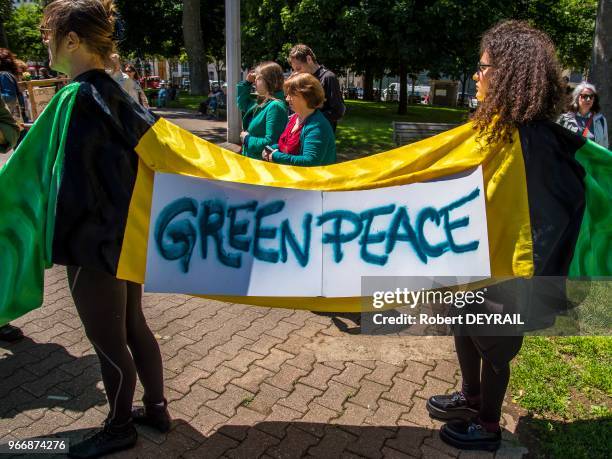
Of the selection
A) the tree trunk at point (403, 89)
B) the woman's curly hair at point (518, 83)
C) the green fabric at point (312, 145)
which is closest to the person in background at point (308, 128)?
the green fabric at point (312, 145)

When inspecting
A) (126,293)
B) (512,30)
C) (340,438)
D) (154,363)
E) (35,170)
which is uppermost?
(512,30)

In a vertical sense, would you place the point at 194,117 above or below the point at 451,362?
above

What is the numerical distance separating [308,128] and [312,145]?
15 cm

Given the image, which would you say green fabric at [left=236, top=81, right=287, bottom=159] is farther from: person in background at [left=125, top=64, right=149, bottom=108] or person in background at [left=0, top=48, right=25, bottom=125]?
person in background at [left=125, top=64, right=149, bottom=108]

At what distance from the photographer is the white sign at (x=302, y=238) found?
92.5 inches

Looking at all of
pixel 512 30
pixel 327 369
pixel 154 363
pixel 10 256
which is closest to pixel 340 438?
pixel 327 369

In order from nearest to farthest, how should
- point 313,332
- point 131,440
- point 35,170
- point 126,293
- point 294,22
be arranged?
point 35,170
point 126,293
point 131,440
point 313,332
point 294,22

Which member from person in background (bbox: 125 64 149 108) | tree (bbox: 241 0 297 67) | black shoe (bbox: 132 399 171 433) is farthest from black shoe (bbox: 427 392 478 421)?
tree (bbox: 241 0 297 67)

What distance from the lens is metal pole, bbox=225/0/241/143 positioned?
9648mm

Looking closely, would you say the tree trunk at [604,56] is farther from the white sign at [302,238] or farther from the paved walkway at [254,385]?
the white sign at [302,238]

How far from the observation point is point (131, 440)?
2666 mm

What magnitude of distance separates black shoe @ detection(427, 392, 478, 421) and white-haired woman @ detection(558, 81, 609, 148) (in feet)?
13.2

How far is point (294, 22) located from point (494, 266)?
53.1 ft

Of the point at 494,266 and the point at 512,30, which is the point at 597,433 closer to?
the point at 494,266
